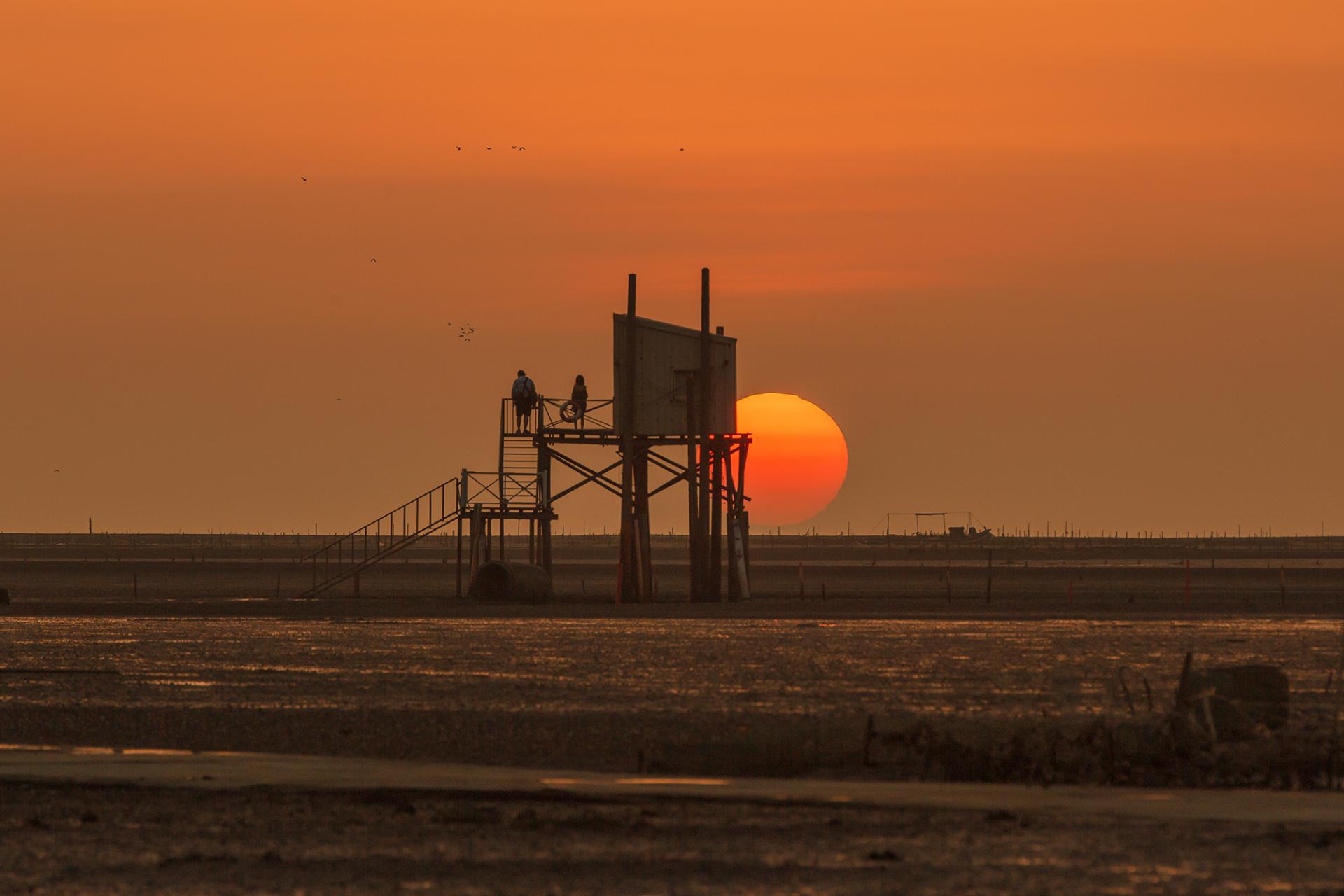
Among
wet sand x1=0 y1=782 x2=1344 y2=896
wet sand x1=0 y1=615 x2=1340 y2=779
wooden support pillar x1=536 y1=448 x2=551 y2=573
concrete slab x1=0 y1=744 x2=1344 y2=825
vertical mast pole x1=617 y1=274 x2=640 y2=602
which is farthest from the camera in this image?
wooden support pillar x1=536 y1=448 x2=551 y2=573

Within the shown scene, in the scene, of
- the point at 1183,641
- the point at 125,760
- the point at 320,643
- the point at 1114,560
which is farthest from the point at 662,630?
the point at 1114,560

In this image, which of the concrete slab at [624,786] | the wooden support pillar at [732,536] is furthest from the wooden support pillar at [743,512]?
the concrete slab at [624,786]

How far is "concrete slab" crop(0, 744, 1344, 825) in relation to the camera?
1614 centimetres

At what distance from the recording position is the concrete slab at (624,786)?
1614 centimetres

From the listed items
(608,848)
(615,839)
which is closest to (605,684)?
(615,839)

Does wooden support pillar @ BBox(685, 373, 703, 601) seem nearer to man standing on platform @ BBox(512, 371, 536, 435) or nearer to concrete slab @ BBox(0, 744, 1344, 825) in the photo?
man standing on platform @ BBox(512, 371, 536, 435)

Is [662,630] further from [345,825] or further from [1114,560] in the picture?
[1114,560]

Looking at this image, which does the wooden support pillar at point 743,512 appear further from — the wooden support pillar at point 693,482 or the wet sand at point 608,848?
the wet sand at point 608,848

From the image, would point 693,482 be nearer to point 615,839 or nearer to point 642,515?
point 642,515

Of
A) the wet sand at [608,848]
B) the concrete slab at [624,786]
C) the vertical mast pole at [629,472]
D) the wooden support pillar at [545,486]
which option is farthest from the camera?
the wooden support pillar at [545,486]

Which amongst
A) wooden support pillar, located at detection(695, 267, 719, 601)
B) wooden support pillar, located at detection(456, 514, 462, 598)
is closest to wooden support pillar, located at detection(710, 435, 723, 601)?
wooden support pillar, located at detection(695, 267, 719, 601)

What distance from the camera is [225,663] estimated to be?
3400 centimetres

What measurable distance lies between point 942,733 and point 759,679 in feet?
28.6

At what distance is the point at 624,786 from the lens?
17.5m
